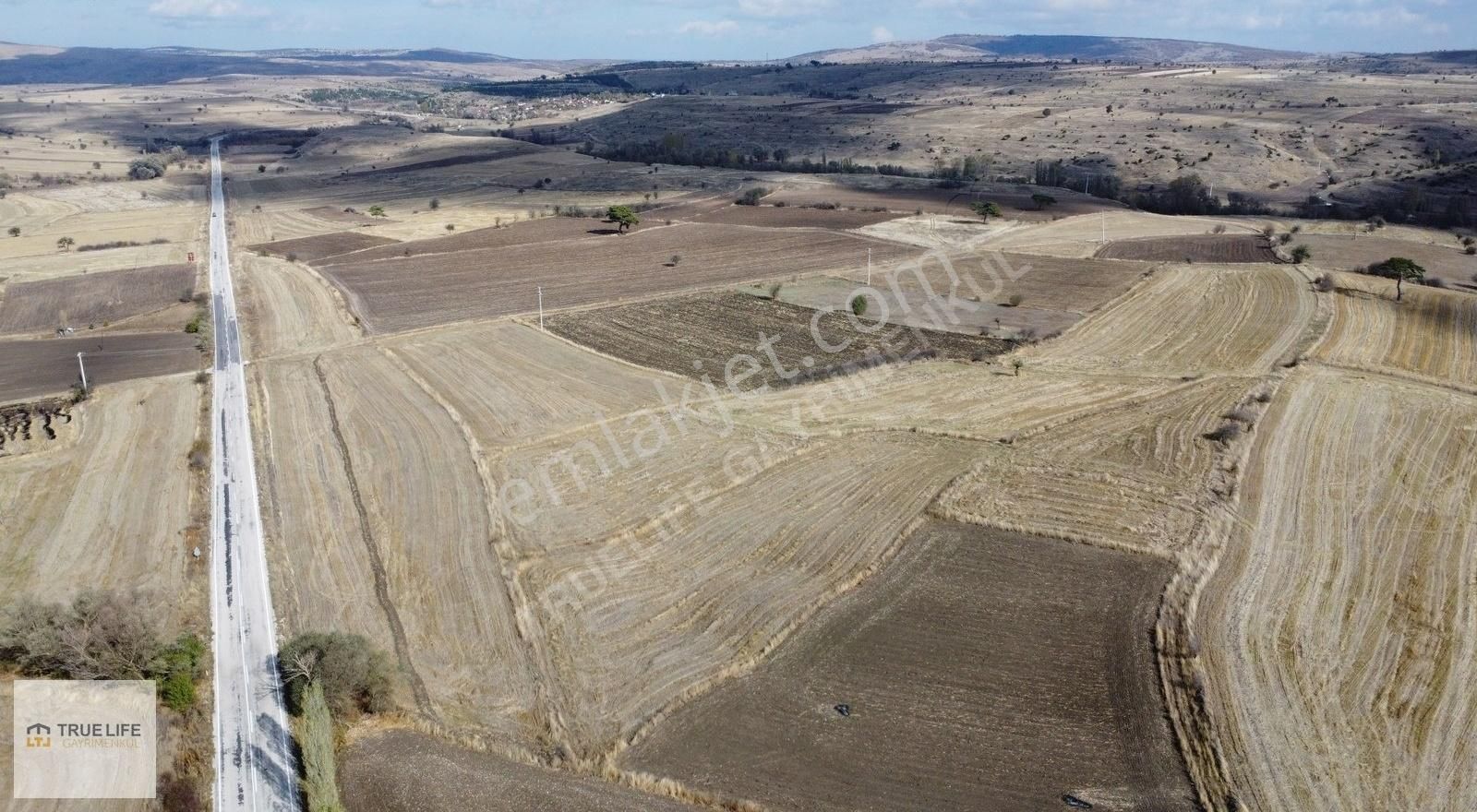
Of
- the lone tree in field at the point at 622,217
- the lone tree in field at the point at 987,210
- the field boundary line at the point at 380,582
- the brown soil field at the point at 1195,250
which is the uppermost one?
the lone tree in field at the point at 987,210

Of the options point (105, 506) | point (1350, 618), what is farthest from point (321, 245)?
point (1350, 618)

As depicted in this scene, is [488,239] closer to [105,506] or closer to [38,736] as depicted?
[105,506]

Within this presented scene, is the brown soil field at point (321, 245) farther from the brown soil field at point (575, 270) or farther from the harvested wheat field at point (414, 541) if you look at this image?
the harvested wheat field at point (414, 541)

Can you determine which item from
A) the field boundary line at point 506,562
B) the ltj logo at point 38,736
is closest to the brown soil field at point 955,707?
the field boundary line at point 506,562

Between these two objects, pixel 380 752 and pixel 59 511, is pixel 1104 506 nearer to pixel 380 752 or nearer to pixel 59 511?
pixel 380 752

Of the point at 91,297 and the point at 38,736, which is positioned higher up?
the point at 91,297

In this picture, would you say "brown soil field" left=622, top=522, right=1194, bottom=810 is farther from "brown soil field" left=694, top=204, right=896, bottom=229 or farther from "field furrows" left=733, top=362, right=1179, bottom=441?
"brown soil field" left=694, top=204, right=896, bottom=229

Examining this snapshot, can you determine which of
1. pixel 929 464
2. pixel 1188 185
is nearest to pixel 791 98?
pixel 1188 185
